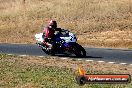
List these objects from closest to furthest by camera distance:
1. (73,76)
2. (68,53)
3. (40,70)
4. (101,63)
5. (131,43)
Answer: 1. (73,76)
2. (40,70)
3. (101,63)
4. (68,53)
5. (131,43)

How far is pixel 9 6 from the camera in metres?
50.5

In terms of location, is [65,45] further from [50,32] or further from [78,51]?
[50,32]

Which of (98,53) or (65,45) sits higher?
(65,45)

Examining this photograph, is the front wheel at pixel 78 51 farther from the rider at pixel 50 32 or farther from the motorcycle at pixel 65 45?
the rider at pixel 50 32

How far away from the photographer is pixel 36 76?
17328mm

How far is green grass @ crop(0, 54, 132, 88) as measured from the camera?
15.4m

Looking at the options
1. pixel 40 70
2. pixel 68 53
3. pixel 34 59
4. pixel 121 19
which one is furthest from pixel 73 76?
pixel 121 19

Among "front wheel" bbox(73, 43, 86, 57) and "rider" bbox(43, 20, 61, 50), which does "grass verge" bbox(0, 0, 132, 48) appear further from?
"front wheel" bbox(73, 43, 86, 57)

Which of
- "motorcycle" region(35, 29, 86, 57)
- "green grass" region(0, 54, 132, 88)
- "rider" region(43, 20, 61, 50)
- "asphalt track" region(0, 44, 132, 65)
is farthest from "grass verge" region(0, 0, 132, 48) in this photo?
"green grass" region(0, 54, 132, 88)

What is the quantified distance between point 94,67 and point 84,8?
25.7m

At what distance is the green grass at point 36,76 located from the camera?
15401 mm

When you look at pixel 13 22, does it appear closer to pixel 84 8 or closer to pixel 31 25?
pixel 31 25

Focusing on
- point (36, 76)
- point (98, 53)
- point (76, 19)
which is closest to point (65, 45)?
point (98, 53)

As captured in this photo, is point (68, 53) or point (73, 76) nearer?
point (73, 76)
